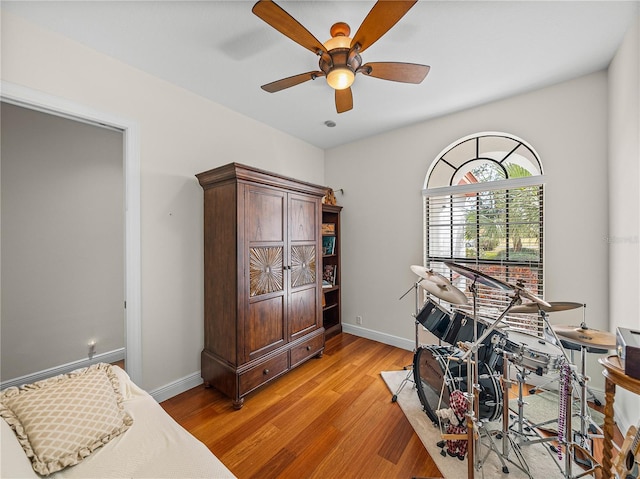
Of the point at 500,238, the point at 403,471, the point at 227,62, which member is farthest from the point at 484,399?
the point at 227,62

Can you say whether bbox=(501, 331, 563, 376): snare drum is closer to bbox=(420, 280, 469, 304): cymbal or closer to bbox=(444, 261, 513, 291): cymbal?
bbox=(420, 280, 469, 304): cymbal

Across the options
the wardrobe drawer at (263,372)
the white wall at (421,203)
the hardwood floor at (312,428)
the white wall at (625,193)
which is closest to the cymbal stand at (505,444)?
the hardwood floor at (312,428)

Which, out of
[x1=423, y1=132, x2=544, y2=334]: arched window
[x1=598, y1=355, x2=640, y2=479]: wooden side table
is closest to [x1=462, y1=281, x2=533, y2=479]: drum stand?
[x1=598, y1=355, x2=640, y2=479]: wooden side table

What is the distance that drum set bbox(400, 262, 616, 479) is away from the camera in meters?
1.28

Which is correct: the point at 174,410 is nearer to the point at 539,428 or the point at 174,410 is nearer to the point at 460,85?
the point at 539,428

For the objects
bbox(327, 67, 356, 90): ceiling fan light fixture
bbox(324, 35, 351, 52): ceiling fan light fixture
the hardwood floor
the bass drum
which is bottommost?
the hardwood floor

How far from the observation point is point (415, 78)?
167 centimetres

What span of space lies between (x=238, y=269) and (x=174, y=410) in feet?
4.00

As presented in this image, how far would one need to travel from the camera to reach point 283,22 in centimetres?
127

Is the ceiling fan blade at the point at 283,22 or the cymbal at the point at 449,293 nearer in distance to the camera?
the ceiling fan blade at the point at 283,22

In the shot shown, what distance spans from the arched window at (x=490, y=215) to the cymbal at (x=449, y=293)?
659 millimetres

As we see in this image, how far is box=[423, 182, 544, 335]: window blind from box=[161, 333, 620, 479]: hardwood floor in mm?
1076

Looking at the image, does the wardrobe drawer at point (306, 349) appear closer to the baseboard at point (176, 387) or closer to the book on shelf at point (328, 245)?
the baseboard at point (176, 387)

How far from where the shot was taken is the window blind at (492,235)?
2.39 metres
